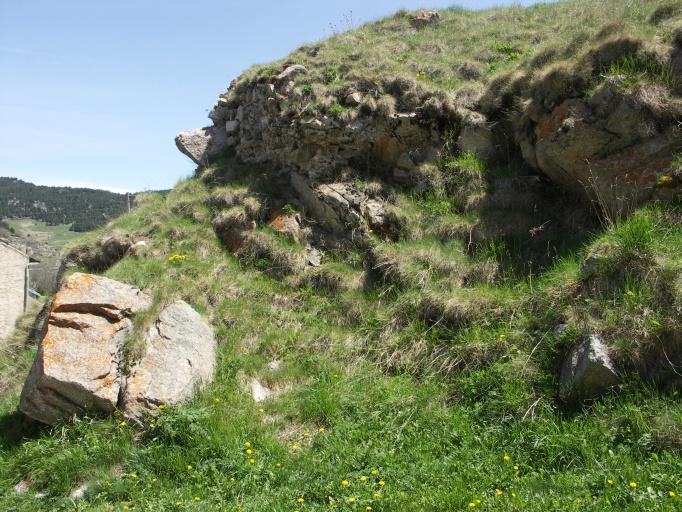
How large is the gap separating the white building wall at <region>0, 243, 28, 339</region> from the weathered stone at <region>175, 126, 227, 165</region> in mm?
18340

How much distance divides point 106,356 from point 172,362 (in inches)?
31.7

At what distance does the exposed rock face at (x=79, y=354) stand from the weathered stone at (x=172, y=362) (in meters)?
0.29

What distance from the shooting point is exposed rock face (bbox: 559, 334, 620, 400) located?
525 cm

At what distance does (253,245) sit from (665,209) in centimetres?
661

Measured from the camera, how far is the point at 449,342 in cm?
686

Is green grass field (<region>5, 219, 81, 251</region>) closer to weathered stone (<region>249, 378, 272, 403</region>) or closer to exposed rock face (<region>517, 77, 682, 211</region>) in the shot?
weathered stone (<region>249, 378, 272, 403</region>)

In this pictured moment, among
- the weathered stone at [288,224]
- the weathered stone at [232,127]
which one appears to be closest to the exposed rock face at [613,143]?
the weathered stone at [288,224]

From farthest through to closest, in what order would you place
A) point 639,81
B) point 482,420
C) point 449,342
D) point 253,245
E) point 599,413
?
point 253,245 → point 639,81 → point 449,342 → point 482,420 → point 599,413

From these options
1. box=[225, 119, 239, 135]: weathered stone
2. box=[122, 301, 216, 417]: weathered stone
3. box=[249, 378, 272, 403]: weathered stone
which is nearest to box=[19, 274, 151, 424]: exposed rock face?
box=[122, 301, 216, 417]: weathered stone

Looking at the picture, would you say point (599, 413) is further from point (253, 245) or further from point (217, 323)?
point (253, 245)

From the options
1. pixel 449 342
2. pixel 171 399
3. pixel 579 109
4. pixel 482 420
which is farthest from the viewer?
pixel 579 109

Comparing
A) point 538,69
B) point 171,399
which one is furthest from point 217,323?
point 538,69

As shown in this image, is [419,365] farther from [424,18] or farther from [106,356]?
[424,18]

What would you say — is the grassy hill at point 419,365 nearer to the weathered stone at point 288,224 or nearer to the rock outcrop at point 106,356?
the weathered stone at point 288,224
